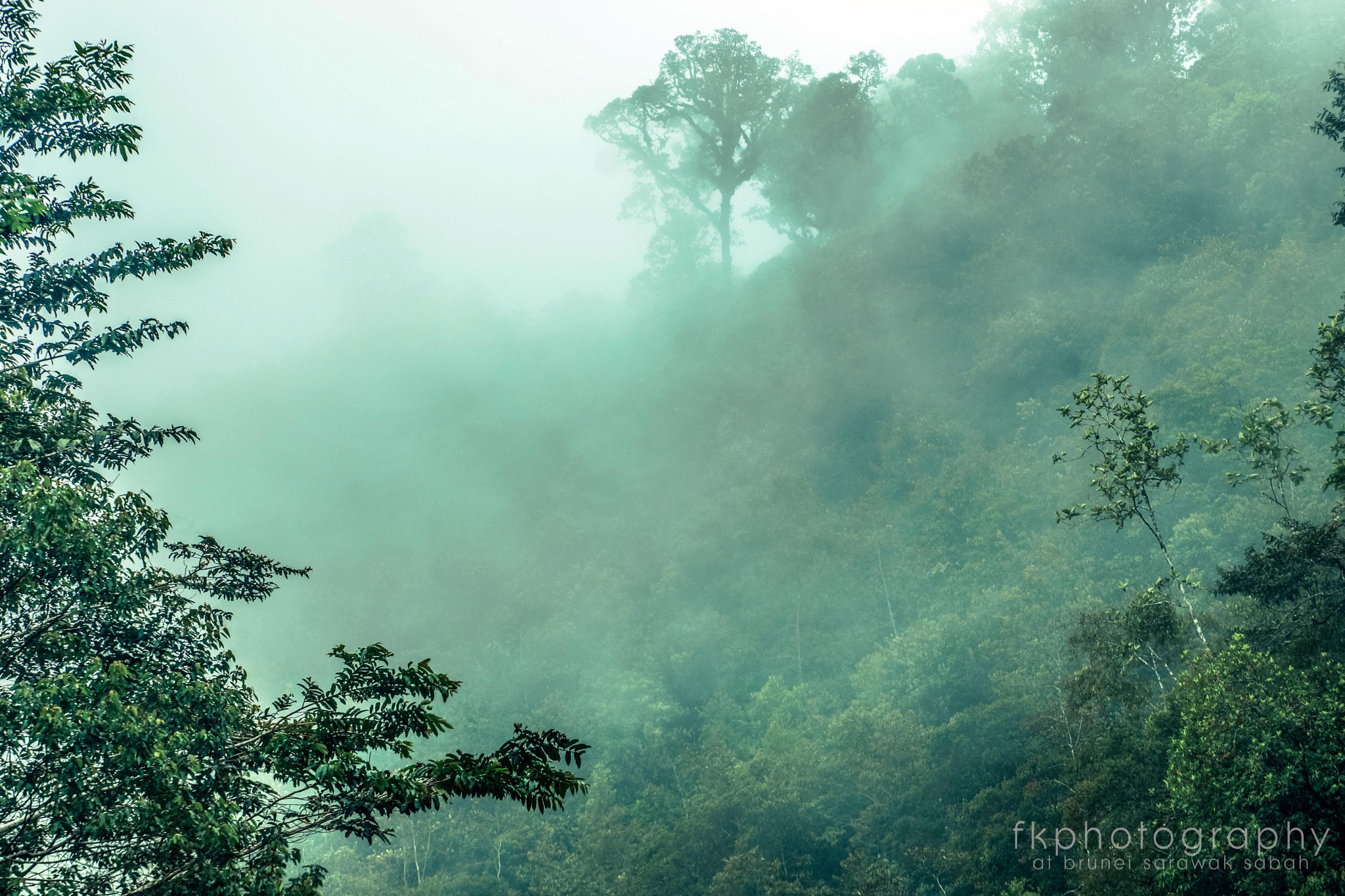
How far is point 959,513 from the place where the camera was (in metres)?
43.8

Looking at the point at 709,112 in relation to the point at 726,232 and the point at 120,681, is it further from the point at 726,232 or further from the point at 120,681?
the point at 120,681

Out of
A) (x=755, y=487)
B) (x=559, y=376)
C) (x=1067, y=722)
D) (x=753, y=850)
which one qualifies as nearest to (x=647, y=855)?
(x=753, y=850)

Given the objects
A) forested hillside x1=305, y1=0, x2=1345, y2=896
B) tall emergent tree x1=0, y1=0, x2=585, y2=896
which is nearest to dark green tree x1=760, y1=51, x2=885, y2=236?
forested hillside x1=305, y1=0, x2=1345, y2=896

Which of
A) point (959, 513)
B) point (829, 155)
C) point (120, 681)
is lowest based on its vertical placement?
point (120, 681)

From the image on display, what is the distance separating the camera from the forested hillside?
63.7ft

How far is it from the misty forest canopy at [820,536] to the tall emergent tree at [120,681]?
6cm

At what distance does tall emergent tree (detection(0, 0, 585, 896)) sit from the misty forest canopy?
0.20ft

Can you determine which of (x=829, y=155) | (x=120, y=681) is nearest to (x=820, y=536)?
(x=829, y=155)

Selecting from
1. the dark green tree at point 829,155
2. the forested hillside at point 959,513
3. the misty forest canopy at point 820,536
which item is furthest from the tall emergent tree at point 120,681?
the dark green tree at point 829,155

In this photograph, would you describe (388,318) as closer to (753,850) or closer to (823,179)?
(823,179)

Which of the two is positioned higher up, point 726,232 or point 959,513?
point 726,232

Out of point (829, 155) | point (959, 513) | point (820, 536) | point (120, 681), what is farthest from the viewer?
point (829, 155)

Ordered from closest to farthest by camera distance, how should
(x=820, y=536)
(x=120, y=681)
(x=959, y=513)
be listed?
(x=120, y=681) → (x=959, y=513) → (x=820, y=536)

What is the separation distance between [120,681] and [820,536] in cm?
4438
